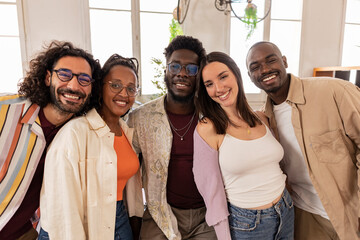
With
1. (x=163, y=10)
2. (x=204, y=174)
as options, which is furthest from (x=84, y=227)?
(x=163, y=10)

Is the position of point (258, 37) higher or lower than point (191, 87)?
higher

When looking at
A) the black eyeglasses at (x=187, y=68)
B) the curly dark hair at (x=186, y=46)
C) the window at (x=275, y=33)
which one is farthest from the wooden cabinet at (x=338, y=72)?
the black eyeglasses at (x=187, y=68)

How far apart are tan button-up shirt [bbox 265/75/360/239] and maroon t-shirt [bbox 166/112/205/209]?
705 mm

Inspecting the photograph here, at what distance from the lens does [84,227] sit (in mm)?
1255

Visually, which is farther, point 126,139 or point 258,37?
point 258,37

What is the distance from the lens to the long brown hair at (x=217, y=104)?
1394 millimetres

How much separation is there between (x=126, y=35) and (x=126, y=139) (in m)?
3.11

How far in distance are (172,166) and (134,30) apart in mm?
3239

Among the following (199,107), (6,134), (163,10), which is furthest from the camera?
(163,10)

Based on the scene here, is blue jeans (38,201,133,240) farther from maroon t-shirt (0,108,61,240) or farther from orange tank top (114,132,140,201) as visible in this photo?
maroon t-shirt (0,108,61,240)

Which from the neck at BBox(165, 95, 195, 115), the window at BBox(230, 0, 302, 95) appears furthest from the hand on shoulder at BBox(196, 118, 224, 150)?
the window at BBox(230, 0, 302, 95)

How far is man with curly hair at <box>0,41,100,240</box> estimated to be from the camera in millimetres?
1199

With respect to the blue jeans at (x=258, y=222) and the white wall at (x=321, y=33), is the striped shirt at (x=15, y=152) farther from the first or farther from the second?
the white wall at (x=321, y=33)

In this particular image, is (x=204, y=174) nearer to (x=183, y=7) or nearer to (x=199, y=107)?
(x=199, y=107)
